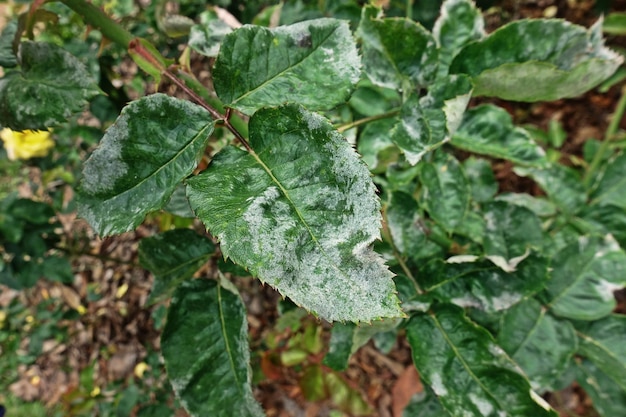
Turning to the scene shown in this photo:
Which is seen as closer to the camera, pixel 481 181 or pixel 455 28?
pixel 455 28

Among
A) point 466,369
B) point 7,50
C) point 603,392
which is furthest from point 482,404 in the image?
point 7,50

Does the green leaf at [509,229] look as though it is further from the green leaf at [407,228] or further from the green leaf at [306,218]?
the green leaf at [306,218]

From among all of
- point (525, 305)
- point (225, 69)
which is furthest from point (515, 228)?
point (225, 69)

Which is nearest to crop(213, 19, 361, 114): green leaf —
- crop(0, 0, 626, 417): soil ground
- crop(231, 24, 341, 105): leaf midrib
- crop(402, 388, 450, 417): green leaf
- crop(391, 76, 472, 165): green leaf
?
crop(231, 24, 341, 105): leaf midrib

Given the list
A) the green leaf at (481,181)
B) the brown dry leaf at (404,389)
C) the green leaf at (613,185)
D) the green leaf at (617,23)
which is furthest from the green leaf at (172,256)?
the green leaf at (617,23)

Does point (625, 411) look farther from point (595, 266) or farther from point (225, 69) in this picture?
point (225, 69)

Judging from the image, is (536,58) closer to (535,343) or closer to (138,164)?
(535,343)

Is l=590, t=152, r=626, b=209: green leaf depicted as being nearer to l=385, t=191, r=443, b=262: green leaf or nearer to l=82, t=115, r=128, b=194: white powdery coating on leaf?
l=385, t=191, r=443, b=262: green leaf
